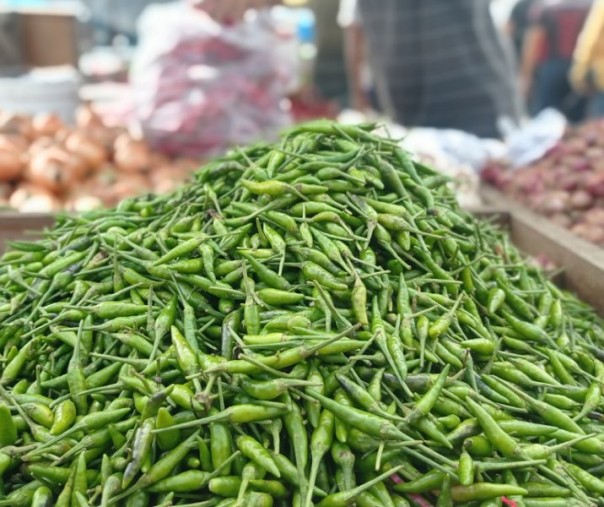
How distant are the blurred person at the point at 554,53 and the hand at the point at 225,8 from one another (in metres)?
5.14

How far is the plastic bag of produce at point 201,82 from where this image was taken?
195 inches

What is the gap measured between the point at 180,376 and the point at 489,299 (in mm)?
981

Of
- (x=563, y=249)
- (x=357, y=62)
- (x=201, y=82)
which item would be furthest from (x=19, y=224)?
(x=357, y=62)

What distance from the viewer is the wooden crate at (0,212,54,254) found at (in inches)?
141

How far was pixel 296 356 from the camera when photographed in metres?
1.58

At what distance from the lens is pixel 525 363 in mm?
1851

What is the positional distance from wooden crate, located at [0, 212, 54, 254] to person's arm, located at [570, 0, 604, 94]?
529 centimetres

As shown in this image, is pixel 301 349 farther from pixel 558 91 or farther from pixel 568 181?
pixel 558 91

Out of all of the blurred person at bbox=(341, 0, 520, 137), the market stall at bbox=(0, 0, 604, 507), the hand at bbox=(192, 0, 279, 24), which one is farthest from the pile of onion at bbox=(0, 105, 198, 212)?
the blurred person at bbox=(341, 0, 520, 137)

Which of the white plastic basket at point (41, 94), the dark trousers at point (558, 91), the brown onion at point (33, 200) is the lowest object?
the dark trousers at point (558, 91)

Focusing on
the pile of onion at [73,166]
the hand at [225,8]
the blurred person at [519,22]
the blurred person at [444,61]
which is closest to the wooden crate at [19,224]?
the pile of onion at [73,166]

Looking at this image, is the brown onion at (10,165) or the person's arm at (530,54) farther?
the person's arm at (530,54)

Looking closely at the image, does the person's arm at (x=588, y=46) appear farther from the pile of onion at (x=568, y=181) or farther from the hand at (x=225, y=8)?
the hand at (x=225, y=8)

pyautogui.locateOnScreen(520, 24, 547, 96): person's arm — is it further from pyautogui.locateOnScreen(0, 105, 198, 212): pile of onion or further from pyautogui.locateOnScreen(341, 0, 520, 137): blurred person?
pyautogui.locateOnScreen(0, 105, 198, 212): pile of onion
